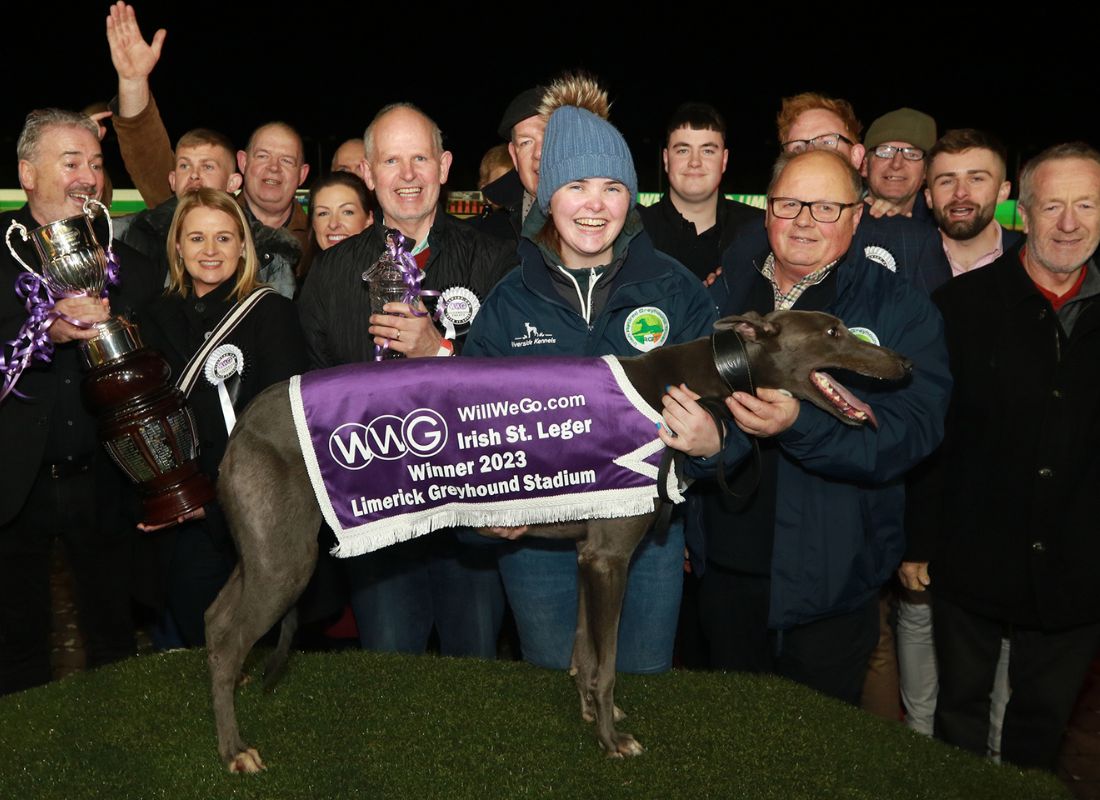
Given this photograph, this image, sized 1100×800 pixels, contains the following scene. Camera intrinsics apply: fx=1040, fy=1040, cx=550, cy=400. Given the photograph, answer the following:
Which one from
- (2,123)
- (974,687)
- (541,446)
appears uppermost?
(2,123)

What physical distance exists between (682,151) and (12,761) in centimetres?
426

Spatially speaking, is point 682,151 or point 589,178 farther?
point 682,151

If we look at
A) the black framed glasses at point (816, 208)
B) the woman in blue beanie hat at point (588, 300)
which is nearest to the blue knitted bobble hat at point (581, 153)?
the woman in blue beanie hat at point (588, 300)

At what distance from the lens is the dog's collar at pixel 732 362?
361 cm

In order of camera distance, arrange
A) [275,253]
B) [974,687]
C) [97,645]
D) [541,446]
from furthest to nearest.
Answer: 1. [275,253]
2. [97,645]
3. [974,687]
4. [541,446]

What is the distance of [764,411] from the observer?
3588mm

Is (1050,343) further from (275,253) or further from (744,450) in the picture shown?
(275,253)

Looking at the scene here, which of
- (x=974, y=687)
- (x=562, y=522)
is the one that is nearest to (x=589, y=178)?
(x=562, y=522)

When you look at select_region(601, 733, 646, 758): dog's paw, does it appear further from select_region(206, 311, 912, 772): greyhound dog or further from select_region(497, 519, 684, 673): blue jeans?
select_region(497, 519, 684, 673): blue jeans

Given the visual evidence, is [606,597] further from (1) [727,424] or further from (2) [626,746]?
(1) [727,424]

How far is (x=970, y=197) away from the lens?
207 inches

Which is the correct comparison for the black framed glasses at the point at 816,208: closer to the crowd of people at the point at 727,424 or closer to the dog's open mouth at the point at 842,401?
the crowd of people at the point at 727,424

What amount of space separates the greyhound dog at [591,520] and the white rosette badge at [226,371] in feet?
3.19

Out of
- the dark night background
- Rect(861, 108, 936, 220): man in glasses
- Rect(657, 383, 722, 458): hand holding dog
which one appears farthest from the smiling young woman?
the dark night background
